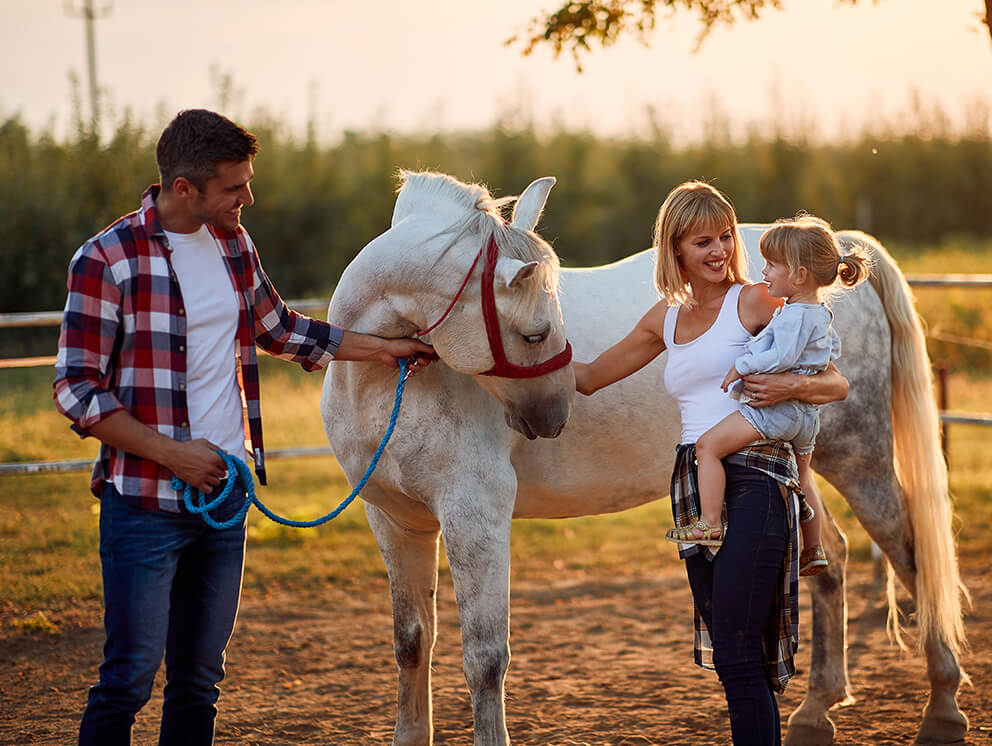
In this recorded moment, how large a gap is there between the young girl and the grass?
342 centimetres

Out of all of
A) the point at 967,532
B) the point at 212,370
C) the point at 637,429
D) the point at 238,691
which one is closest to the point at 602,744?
the point at 637,429

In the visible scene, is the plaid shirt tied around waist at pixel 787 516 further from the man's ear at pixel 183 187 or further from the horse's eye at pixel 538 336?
the man's ear at pixel 183 187

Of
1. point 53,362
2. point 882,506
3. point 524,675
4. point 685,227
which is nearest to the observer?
point 685,227

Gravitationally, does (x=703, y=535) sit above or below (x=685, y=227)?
below

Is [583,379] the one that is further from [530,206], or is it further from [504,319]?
[530,206]

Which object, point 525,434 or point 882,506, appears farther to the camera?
point 882,506

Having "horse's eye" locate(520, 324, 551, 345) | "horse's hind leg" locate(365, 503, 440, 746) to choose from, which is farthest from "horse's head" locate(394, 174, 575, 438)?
"horse's hind leg" locate(365, 503, 440, 746)

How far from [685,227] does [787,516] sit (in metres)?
0.71

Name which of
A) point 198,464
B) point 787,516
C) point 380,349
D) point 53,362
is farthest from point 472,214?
point 53,362

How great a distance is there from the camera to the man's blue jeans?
2062mm

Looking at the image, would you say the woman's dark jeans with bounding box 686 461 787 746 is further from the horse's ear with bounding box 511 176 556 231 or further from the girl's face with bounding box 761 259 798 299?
the horse's ear with bounding box 511 176 556 231

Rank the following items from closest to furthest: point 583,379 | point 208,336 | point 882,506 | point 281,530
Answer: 1. point 208,336
2. point 583,379
3. point 882,506
4. point 281,530

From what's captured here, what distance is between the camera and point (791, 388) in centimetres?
227

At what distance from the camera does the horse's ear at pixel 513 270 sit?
2.40 m
